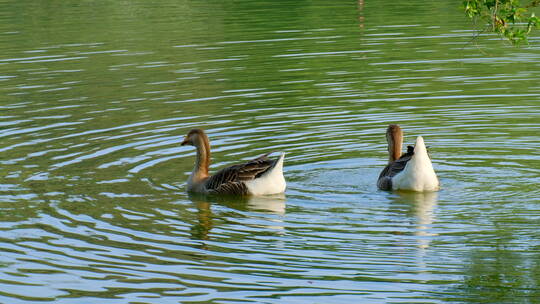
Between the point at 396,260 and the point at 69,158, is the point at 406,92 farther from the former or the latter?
the point at 396,260

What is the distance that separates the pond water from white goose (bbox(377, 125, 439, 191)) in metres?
0.18

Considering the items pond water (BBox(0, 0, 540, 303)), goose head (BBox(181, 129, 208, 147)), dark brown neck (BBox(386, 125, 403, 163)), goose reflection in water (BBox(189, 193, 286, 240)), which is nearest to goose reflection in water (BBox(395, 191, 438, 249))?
pond water (BBox(0, 0, 540, 303))

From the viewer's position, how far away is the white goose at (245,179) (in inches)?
626

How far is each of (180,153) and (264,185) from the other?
3564mm

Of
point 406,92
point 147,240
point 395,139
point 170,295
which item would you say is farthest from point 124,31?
point 170,295

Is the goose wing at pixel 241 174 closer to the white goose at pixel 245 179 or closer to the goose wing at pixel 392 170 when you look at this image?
the white goose at pixel 245 179

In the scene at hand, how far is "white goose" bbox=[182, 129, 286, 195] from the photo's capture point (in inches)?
626

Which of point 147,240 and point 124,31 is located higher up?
point 124,31

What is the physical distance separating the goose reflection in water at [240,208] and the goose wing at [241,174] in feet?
0.57

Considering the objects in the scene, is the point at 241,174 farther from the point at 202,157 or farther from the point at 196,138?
the point at 196,138

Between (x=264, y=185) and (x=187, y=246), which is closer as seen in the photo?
(x=187, y=246)

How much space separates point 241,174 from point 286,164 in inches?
78.4

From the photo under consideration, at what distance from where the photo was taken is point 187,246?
44.4 feet

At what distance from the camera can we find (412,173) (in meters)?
15.5
